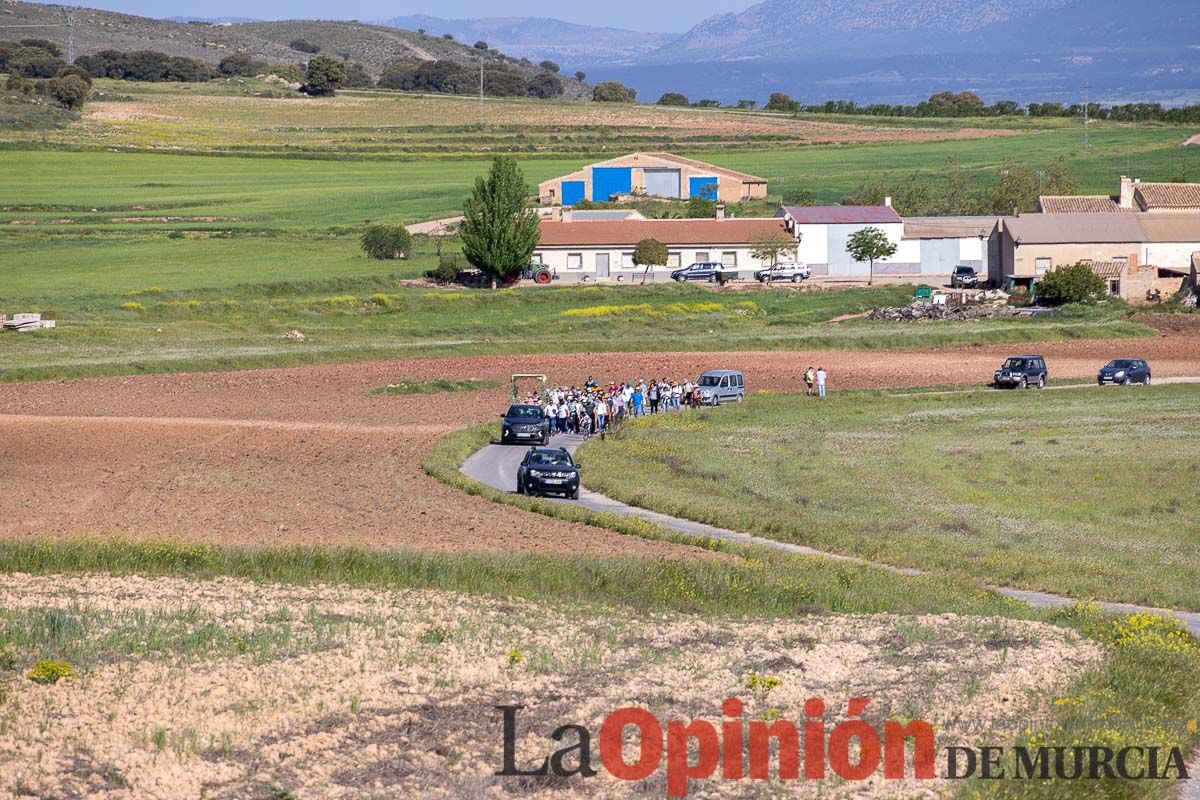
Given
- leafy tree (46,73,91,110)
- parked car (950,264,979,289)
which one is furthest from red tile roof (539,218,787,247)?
leafy tree (46,73,91,110)

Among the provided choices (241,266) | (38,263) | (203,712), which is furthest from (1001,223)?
(203,712)

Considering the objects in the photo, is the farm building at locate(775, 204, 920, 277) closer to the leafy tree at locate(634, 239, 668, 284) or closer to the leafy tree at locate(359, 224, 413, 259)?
the leafy tree at locate(634, 239, 668, 284)

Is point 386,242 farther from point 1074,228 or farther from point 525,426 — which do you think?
point 525,426

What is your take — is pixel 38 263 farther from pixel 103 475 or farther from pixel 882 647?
pixel 882 647

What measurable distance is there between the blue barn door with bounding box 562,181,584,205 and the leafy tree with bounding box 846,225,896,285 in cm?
3387

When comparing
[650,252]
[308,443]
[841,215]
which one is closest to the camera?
[308,443]

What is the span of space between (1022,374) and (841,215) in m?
44.4

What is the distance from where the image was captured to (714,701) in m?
16.2

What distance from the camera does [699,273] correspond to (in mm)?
95062

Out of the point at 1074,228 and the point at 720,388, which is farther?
the point at 1074,228

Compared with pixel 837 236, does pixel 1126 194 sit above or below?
above

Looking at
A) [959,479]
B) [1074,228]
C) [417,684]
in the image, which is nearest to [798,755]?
[417,684]

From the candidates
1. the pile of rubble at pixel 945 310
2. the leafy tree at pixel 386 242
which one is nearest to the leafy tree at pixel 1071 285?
the pile of rubble at pixel 945 310

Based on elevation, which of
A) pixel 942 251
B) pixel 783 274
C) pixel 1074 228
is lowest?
pixel 783 274
